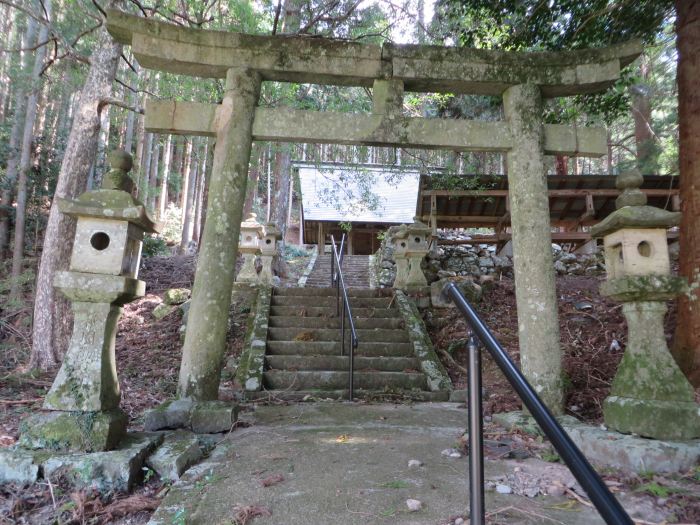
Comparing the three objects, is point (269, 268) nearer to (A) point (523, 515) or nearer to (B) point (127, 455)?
(B) point (127, 455)

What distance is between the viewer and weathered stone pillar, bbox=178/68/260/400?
11.7ft

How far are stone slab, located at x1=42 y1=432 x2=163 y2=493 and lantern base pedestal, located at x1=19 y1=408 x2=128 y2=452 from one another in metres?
0.07

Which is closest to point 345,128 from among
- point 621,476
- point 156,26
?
point 156,26

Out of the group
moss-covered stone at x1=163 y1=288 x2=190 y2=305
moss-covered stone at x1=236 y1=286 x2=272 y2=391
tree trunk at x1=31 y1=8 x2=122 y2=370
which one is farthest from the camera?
moss-covered stone at x1=163 y1=288 x2=190 y2=305

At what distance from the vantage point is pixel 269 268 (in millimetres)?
7844

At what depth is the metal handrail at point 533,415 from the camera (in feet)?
2.91

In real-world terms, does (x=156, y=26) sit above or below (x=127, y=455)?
above

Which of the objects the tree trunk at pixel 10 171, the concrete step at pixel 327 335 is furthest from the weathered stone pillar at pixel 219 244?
the tree trunk at pixel 10 171

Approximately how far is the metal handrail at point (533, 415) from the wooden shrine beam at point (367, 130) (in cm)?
249

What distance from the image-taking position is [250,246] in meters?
7.55

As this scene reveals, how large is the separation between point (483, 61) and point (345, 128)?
1.46m

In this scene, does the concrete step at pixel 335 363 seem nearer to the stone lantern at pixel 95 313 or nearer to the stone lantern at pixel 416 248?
the stone lantern at pixel 416 248

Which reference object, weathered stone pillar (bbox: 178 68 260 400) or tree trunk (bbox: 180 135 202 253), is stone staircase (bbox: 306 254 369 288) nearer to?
tree trunk (bbox: 180 135 202 253)

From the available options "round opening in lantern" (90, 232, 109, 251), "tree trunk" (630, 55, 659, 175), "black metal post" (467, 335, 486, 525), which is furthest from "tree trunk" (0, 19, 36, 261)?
"tree trunk" (630, 55, 659, 175)
